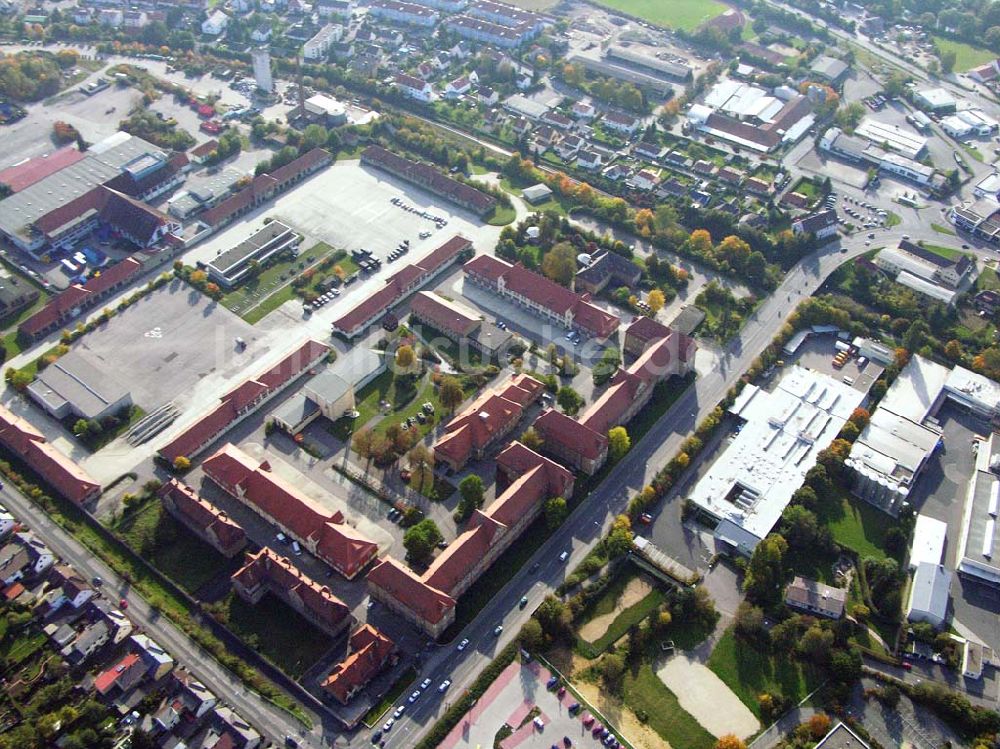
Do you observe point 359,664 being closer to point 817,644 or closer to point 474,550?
point 474,550

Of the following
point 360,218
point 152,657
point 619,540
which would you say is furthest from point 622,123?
point 152,657

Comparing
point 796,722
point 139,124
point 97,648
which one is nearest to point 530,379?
point 796,722

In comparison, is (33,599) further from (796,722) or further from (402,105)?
(402,105)

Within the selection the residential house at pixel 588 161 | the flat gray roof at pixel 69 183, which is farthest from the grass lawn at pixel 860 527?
the flat gray roof at pixel 69 183

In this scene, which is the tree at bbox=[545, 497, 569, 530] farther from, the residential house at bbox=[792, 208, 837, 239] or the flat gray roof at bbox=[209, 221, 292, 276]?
the residential house at bbox=[792, 208, 837, 239]

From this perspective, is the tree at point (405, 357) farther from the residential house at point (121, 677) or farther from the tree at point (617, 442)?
the residential house at point (121, 677)

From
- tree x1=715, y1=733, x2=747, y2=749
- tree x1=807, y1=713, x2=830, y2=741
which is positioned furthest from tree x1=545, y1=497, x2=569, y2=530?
tree x1=807, y1=713, x2=830, y2=741
